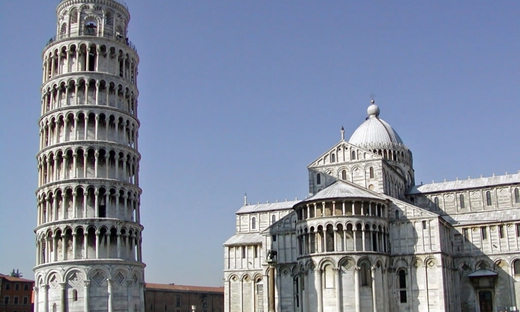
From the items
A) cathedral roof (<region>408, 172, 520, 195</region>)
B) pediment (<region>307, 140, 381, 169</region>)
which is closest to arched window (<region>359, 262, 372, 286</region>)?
pediment (<region>307, 140, 381, 169</region>)

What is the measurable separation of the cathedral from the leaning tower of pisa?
11.7 metres

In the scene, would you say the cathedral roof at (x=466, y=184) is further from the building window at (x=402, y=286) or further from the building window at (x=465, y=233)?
the building window at (x=402, y=286)

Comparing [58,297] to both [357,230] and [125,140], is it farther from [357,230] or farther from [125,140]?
[357,230]

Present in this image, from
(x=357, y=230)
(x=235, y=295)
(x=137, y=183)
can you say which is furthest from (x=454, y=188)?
(x=137, y=183)

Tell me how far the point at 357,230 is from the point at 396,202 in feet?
19.5

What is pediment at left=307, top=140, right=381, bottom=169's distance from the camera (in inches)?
2322

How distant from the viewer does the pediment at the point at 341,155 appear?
59.0 metres

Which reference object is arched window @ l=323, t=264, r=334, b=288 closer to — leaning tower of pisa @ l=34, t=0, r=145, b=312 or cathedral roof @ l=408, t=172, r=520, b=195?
leaning tower of pisa @ l=34, t=0, r=145, b=312

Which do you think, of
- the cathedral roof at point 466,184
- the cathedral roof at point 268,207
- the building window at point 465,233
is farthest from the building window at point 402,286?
the cathedral roof at point 268,207

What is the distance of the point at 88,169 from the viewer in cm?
4781

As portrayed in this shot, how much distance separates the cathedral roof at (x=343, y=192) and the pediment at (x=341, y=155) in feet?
9.97

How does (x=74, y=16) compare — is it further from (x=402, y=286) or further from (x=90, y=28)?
(x=402, y=286)

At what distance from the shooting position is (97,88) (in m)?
49.4

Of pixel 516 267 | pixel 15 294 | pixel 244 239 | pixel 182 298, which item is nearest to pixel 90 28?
pixel 244 239
